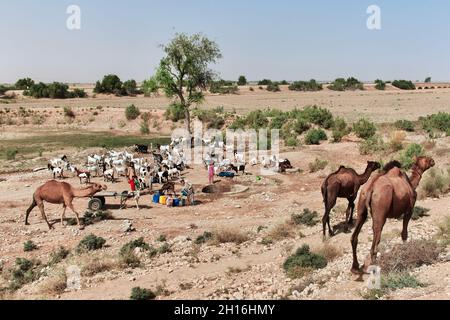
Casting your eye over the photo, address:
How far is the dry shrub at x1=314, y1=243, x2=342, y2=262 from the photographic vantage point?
11281 millimetres

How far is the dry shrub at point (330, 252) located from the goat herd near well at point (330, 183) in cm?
108

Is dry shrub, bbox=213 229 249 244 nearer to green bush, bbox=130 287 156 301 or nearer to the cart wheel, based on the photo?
green bush, bbox=130 287 156 301

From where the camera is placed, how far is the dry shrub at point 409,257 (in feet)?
29.2

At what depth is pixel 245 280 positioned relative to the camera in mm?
10656

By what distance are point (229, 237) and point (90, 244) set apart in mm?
3978

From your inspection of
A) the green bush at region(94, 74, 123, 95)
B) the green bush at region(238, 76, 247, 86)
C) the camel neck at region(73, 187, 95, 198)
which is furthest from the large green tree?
the green bush at region(238, 76, 247, 86)

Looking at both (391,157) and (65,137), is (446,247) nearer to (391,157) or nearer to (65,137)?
(391,157)

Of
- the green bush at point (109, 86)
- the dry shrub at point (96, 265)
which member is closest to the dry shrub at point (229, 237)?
the dry shrub at point (96, 265)

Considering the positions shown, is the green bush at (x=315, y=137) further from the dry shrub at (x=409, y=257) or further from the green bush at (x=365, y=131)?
the dry shrub at (x=409, y=257)

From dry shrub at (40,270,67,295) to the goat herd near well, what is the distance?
4.19 m

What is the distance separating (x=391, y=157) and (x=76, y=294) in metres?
19.5

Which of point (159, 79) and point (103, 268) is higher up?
point (159, 79)
